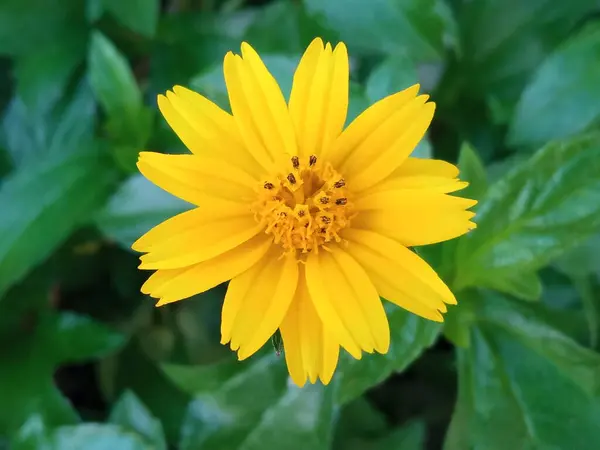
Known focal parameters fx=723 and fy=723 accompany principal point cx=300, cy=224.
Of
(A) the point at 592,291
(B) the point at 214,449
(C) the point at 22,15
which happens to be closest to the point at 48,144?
(C) the point at 22,15

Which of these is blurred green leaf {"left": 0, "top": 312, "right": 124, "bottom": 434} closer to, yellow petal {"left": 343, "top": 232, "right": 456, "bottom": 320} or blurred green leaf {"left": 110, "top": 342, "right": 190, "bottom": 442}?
blurred green leaf {"left": 110, "top": 342, "right": 190, "bottom": 442}

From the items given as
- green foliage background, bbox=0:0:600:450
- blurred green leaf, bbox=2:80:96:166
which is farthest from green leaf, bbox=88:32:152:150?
blurred green leaf, bbox=2:80:96:166

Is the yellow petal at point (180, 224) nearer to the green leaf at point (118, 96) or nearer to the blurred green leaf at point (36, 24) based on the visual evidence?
the green leaf at point (118, 96)

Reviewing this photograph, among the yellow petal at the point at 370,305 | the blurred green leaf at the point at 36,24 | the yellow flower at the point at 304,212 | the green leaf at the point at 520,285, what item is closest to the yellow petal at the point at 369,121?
the yellow flower at the point at 304,212

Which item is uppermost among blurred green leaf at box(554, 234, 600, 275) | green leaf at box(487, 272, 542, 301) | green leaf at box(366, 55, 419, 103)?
green leaf at box(366, 55, 419, 103)

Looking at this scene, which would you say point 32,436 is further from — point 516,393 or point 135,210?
point 516,393

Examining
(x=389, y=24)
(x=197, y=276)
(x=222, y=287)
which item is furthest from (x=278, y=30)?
(x=197, y=276)

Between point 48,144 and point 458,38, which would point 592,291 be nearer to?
point 458,38
